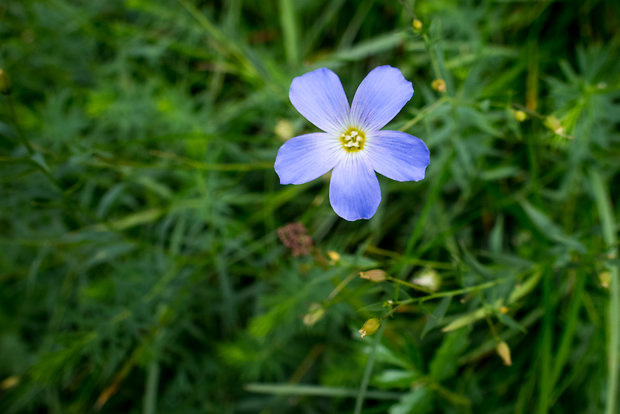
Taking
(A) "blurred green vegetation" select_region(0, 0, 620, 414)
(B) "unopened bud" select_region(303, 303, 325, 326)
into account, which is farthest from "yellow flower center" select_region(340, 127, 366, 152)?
(B) "unopened bud" select_region(303, 303, 325, 326)

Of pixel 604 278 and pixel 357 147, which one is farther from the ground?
pixel 357 147

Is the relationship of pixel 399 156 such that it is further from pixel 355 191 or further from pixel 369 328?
pixel 369 328

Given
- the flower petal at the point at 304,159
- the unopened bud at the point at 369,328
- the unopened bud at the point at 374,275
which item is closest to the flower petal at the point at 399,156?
the flower petal at the point at 304,159

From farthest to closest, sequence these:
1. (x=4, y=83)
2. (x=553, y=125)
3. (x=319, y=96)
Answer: (x=4, y=83) → (x=553, y=125) → (x=319, y=96)

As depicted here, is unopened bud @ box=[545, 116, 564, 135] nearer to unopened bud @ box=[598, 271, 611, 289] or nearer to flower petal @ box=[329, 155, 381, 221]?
unopened bud @ box=[598, 271, 611, 289]

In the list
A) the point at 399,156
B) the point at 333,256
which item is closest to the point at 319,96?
the point at 399,156
